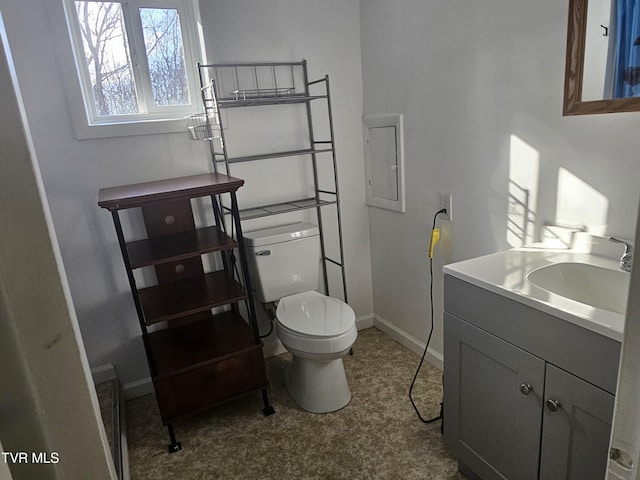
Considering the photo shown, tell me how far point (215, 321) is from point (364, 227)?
1.09 m

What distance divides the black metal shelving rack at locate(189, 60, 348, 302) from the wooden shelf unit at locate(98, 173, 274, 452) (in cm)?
22

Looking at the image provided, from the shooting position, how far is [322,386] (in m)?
2.12

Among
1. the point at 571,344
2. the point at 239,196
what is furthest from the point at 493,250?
the point at 239,196

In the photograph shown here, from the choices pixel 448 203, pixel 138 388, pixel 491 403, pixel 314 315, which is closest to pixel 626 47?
pixel 448 203

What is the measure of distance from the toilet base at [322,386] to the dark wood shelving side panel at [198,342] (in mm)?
302

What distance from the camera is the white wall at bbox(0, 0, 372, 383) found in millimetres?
1890

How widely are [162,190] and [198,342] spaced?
784 millimetres

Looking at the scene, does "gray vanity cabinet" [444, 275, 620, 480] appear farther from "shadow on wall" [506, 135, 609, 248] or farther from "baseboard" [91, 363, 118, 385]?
"baseboard" [91, 363, 118, 385]

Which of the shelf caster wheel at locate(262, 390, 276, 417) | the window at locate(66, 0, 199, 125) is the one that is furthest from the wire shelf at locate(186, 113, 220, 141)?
the shelf caster wheel at locate(262, 390, 276, 417)

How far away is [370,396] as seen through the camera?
2.22m

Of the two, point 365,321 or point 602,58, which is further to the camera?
point 365,321

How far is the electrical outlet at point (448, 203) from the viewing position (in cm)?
208

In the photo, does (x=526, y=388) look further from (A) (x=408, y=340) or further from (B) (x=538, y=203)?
(A) (x=408, y=340)

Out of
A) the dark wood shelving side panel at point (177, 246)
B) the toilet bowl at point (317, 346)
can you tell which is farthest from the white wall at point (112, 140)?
the toilet bowl at point (317, 346)
